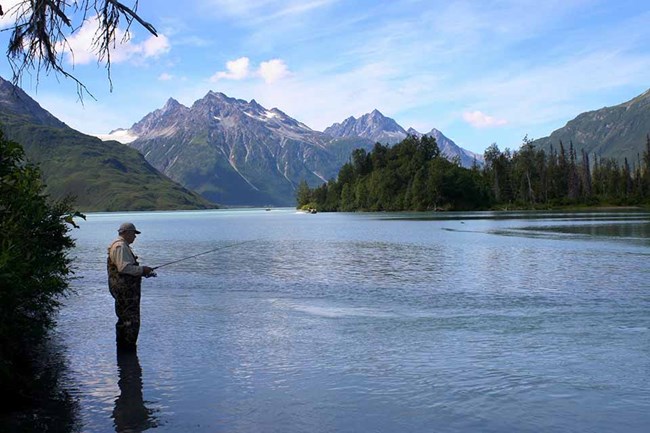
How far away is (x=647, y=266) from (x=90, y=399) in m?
34.8

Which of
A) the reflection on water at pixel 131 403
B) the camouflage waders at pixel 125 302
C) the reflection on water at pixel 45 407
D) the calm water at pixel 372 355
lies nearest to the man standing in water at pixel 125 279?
the camouflage waders at pixel 125 302

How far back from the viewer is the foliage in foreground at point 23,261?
12719 millimetres

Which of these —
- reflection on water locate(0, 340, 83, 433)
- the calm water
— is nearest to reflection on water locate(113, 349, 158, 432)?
the calm water

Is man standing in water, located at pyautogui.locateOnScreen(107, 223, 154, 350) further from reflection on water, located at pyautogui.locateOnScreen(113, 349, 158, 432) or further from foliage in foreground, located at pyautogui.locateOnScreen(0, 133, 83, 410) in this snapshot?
foliage in foreground, located at pyautogui.locateOnScreen(0, 133, 83, 410)

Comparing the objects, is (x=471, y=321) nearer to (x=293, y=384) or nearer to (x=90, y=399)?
(x=293, y=384)

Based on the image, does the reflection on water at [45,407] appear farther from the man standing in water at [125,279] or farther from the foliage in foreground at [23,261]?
the man standing in water at [125,279]

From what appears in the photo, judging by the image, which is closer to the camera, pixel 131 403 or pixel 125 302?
pixel 131 403

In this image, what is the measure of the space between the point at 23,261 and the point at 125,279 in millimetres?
2524

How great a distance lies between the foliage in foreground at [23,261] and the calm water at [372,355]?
4.01 feet

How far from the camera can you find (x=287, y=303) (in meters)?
26.9

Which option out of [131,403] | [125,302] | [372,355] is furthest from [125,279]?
[372,355]

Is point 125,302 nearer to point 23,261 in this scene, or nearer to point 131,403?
point 23,261

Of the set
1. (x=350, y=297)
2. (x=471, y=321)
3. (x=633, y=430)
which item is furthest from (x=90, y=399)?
(x=350, y=297)

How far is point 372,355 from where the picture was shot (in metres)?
16.8
